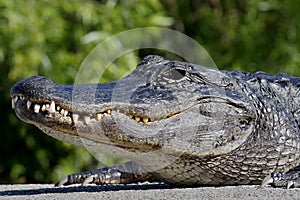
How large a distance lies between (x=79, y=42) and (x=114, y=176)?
282cm

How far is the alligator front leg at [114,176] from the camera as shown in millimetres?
6133

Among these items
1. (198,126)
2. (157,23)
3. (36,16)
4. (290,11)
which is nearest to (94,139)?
(198,126)

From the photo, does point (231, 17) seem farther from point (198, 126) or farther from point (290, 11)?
point (198, 126)

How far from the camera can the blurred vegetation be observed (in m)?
8.49

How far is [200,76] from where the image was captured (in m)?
5.32

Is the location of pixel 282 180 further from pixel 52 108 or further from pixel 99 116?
pixel 52 108

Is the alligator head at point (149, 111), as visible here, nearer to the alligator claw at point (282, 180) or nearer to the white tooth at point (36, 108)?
the white tooth at point (36, 108)

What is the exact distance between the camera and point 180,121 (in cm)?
518

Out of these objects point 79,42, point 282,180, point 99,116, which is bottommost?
point 282,180

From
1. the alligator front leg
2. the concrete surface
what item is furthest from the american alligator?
the alligator front leg

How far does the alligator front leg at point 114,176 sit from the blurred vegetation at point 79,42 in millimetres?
2434

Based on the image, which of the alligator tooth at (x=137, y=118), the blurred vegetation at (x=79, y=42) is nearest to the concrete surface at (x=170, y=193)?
the alligator tooth at (x=137, y=118)

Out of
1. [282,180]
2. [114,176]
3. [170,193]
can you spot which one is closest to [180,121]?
[170,193]

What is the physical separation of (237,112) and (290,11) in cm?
445
